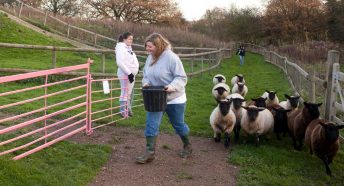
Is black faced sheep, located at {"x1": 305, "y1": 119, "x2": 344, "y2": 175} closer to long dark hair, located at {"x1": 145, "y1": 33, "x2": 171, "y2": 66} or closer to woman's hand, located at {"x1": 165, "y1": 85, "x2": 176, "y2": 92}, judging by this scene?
woman's hand, located at {"x1": 165, "y1": 85, "x2": 176, "y2": 92}

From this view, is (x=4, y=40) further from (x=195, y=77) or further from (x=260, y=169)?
(x=260, y=169)

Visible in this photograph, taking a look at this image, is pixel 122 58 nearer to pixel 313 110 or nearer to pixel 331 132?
pixel 313 110

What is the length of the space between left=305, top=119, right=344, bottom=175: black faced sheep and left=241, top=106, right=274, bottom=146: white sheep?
1388mm

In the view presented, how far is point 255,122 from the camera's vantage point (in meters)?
8.77

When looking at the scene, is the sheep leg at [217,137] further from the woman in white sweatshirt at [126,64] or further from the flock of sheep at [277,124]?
the woman in white sweatshirt at [126,64]

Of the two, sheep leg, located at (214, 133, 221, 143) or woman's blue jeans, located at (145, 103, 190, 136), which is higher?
woman's blue jeans, located at (145, 103, 190, 136)

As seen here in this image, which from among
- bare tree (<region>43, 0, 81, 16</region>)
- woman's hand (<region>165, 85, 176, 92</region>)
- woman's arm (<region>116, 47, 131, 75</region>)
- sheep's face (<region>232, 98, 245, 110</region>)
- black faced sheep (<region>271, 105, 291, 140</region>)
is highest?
bare tree (<region>43, 0, 81, 16</region>)

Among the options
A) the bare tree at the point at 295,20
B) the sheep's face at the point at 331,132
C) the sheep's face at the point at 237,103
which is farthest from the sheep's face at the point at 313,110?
the bare tree at the point at 295,20

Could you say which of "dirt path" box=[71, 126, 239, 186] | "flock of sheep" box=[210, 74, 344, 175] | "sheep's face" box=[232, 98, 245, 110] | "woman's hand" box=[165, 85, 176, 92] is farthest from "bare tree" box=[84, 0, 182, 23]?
"woman's hand" box=[165, 85, 176, 92]

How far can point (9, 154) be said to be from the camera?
620 cm

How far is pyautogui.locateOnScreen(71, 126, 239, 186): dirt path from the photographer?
6238 millimetres

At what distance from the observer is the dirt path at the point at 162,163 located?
6238 millimetres

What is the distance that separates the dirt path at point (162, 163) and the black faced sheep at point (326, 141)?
147 centimetres

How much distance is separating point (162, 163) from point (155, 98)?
4.09 ft
